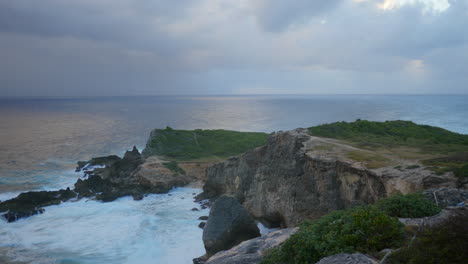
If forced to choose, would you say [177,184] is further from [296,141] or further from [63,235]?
[296,141]

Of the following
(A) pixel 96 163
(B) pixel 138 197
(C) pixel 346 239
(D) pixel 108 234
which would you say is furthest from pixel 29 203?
(C) pixel 346 239

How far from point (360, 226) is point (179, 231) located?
21.2 m

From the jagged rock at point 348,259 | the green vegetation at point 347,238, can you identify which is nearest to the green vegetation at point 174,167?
the green vegetation at point 347,238

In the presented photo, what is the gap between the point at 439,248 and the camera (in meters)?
5.95

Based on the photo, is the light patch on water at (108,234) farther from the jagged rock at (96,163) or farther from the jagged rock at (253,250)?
the jagged rock at (96,163)

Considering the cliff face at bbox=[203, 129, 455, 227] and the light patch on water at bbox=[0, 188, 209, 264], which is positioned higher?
the cliff face at bbox=[203, 129, 455, 227]

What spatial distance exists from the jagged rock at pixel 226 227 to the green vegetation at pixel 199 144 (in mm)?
35267

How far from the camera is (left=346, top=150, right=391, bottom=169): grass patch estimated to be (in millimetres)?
18703

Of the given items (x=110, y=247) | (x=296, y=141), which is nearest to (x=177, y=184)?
(x=110, y=247)

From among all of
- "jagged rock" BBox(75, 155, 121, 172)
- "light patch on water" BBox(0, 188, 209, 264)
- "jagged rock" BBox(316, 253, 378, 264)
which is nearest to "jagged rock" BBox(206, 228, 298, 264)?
"jagged rock" BBox(316, 253, 378, 264)

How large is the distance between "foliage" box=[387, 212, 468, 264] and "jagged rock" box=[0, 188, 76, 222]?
35180mm

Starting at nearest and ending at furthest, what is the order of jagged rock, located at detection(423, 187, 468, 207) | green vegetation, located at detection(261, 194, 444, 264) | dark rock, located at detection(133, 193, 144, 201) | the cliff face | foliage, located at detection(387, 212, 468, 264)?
foliage, located at detection(387, 212, 468, 264) → green vegetation, located at detection(261, 194, 444, 264) → jagged rock, located at detection(423, 187, 468, 207) → the cliff face → dark rock, located at detection(133, 193, 144, 201)

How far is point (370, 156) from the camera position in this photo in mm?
21078

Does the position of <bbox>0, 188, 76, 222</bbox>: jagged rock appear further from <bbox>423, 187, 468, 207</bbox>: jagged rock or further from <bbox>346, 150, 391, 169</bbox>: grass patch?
<bbox>423, 187, 468, 207</bbox>: jagged rock
